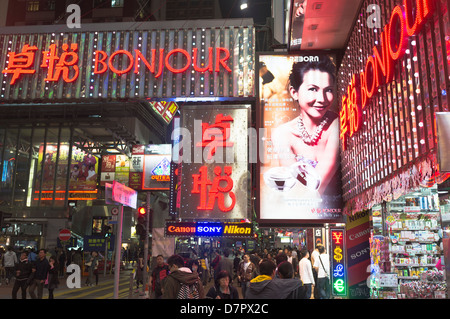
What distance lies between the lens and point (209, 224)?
477 inches

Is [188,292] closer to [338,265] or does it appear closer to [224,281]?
[224,281]

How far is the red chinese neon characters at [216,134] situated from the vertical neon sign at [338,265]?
4457 mm

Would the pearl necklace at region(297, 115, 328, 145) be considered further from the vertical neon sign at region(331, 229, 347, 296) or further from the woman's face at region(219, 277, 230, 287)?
the woman's face at region(219, 277, 230, 287)

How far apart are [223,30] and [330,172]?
17.7ft

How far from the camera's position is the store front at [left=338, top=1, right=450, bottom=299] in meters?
5.11

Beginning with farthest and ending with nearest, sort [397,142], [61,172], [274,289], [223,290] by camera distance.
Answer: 1. [61,172]
2. [397,142]
3. [223,290]
4. [274,289]

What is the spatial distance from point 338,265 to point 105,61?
960 cm

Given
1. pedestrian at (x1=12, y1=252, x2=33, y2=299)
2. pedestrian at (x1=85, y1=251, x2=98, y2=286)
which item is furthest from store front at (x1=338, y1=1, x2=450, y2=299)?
pedestrian at (x1=85, y1=251, x2=98, y2=286)

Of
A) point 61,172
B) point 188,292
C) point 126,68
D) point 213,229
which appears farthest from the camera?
point 61,172

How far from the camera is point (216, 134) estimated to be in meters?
12.7

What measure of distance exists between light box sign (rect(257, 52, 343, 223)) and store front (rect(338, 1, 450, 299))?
1.84 ft

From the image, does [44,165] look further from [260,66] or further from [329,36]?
[329,36]

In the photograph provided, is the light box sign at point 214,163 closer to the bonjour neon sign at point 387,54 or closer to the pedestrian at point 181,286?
the bonjour neon sign at point 387,54

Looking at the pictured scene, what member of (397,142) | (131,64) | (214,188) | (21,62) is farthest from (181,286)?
(21,62)
